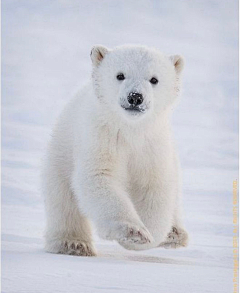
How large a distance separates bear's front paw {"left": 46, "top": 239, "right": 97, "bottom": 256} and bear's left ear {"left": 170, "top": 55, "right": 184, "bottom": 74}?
1.24m

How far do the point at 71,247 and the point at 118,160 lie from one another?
27.7 inches

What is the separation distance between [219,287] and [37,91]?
1674mm

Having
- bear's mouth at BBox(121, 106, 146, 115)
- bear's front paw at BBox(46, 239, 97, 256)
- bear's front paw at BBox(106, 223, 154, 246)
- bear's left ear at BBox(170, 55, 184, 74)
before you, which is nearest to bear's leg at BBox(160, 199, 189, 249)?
bear's front paw at BBox(46, 239, 97, 256)

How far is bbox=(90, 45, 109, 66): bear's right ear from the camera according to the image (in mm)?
4195

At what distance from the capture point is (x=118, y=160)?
13.9ft

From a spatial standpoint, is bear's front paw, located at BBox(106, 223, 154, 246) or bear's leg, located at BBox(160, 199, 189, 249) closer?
bear's front paw, located at BBox(106, 223, 154, 246)

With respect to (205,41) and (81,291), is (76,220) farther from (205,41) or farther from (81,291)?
(205,41)

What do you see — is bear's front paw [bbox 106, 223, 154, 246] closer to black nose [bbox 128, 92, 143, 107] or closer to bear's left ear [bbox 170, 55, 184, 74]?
black nose [bbox 128, 92, 143, 107]

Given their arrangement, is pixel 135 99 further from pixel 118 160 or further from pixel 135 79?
pixel 118 160

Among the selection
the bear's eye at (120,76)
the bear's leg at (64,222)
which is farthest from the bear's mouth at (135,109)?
the bear's leg at (64,222)

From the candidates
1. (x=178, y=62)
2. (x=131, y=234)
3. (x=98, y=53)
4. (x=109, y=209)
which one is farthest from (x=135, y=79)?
(x=131, y=234)

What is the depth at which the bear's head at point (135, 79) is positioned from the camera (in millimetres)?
3861

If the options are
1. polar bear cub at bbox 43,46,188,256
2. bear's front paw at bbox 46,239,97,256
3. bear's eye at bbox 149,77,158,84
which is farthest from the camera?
bear's front paw at bbox 46,239,97,256

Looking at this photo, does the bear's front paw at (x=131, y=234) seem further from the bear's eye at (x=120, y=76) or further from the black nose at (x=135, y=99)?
the bear's eye at (x=120, y=76)
